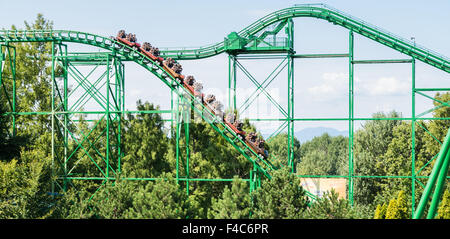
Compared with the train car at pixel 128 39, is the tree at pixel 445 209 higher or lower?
lower

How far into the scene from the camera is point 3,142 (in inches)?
904

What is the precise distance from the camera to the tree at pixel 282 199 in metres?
17.0

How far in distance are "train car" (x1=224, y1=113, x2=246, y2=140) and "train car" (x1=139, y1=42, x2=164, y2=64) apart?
4.50 meters

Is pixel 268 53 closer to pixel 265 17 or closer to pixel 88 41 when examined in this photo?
pixel 265 17

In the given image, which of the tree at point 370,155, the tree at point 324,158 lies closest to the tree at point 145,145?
the tree at point 370,155

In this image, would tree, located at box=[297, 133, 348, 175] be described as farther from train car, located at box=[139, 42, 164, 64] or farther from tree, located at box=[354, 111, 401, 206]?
train car, located at box=[139, 42, 164, 64]

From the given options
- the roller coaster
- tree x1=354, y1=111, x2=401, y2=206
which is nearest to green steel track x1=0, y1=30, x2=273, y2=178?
the roller coaster

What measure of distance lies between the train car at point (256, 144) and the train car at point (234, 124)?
266 millimetres

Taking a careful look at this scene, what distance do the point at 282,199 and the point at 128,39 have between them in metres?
11.7

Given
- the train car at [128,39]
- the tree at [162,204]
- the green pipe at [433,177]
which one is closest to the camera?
the green pipe at [433,177]

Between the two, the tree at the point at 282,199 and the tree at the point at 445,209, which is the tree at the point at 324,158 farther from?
the tree at the point at 282,199

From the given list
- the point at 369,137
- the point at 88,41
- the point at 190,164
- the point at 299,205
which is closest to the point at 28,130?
the point at 88,41

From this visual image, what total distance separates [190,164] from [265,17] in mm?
7952

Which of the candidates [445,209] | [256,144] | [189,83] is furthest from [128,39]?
[445,209]
